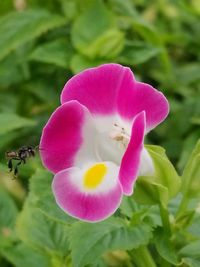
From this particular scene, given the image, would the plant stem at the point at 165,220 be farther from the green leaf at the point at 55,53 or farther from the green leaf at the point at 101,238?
the green leaf at the point at 55,53

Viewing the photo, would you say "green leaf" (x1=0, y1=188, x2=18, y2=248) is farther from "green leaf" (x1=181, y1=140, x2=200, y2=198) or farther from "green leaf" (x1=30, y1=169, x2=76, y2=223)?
"green leaf" (x1=181, y1=140, x2=200, y2=198)

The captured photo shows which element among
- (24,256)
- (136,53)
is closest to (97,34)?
(136,53)

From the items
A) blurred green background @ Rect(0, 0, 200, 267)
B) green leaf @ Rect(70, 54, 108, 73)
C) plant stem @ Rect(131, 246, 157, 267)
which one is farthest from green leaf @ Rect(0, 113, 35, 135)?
plant stem @ Rect(131, 246, 157, 267)

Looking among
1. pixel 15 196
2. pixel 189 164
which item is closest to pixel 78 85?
pixel 189 164

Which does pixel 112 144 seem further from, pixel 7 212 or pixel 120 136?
pixel 7 212

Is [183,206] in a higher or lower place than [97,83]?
lower

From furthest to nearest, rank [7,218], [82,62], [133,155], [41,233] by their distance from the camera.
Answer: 1. [82,62]
2. [7,218]
3. [41,233]
4. [133,155]

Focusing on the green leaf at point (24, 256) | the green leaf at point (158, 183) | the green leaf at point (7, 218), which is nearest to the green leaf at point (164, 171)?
the green leaf at point (158, 183)
